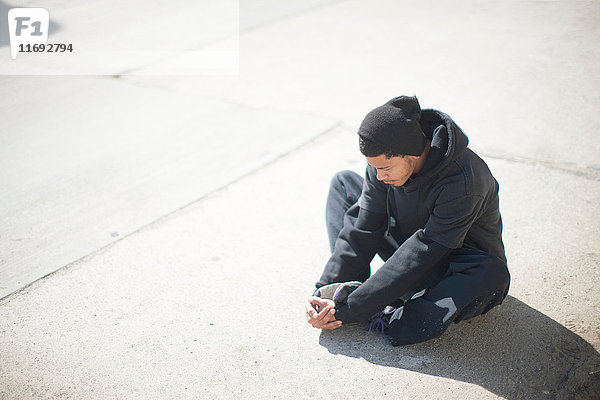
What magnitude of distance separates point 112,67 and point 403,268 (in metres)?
4.93

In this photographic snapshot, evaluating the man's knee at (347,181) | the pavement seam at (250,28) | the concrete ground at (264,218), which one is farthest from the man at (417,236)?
the pavement seam at (250,28)

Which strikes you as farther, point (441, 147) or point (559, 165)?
point (559, 165)

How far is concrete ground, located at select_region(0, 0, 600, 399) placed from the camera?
2.46m

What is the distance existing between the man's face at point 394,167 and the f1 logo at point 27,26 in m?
5.89

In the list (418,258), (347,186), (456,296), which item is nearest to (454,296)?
(456,296)

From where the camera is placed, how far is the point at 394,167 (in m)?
2.35

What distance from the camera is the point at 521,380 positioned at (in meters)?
2.33

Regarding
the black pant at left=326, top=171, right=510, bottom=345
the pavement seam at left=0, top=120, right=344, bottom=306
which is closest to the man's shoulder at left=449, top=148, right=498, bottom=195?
the black pant at left=326, top=171, right=510, bottom=345

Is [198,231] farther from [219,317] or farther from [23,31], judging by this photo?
[23,31]

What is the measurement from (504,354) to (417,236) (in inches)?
25.8

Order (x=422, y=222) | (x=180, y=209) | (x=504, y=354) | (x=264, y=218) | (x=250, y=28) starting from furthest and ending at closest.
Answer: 1. (x=250, y=28)
2. (x=180, y=209)
3. (x=264, y=218)
4. (x=422, y=222)
5. (x=504, y=354)

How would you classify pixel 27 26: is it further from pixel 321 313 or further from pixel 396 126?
pixel 396 126

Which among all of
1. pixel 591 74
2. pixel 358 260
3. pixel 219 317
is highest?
pixel 591 74

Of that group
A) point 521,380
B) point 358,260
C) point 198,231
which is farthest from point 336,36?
point 521,380
